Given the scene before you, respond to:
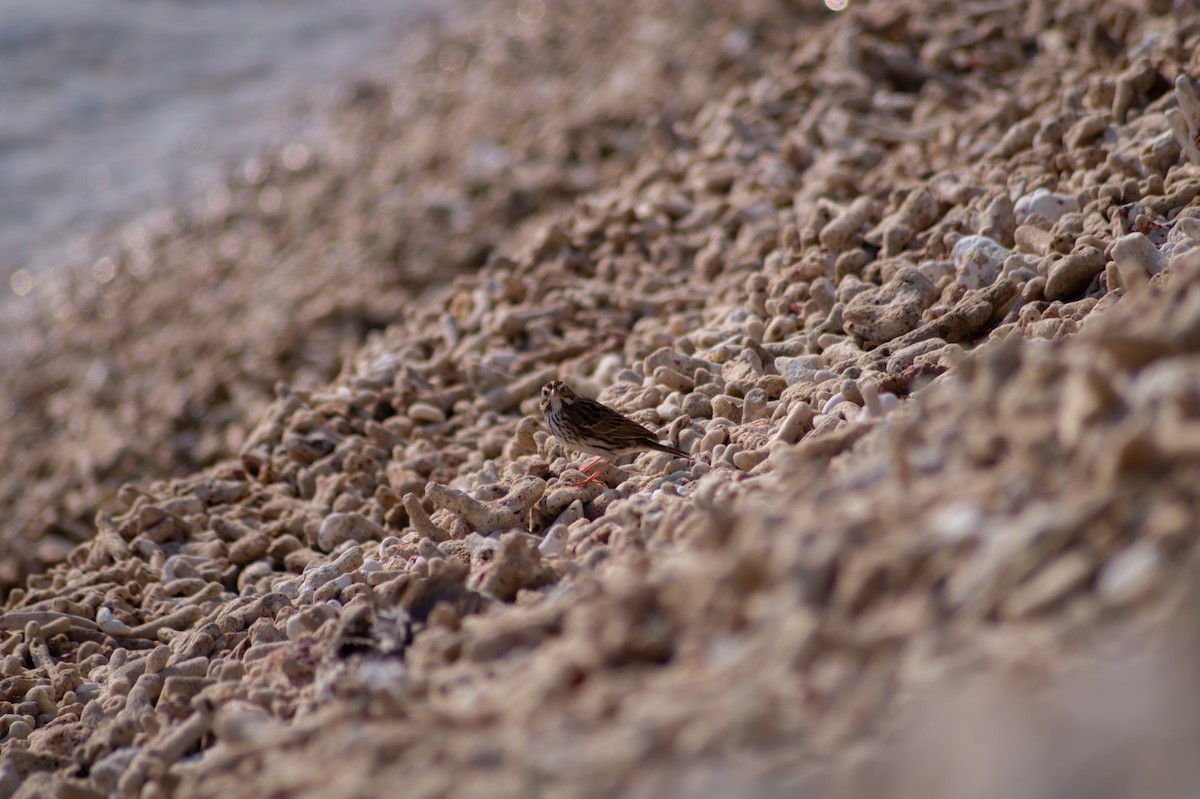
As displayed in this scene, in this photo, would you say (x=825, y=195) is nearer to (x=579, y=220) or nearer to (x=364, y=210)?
(x=579, y=220)

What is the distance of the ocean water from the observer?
14.1 m

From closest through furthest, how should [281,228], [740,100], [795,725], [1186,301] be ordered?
1. [795,725]
2. [1186,301]
3. [740,100]
4. [281,228]

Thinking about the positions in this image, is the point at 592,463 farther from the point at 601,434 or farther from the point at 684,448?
the point at 684,448

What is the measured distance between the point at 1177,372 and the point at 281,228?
31.0 feet

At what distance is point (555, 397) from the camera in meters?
4.77

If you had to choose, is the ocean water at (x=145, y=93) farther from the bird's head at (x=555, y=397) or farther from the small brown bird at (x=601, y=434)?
the small brown bird at (x=601, y=434)

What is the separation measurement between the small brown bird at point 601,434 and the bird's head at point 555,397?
0.08 m

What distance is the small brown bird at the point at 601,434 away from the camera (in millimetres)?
4484

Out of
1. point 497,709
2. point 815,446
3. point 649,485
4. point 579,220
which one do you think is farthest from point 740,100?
point 497,709

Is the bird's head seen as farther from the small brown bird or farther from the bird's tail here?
the bird's tail

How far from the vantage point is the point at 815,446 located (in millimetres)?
3396

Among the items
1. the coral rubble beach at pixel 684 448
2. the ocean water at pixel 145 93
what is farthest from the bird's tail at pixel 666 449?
the ocean water at pixel 145 93

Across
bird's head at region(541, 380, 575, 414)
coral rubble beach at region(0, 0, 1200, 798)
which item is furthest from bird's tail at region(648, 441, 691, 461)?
bird's head at region(541, 380, 575, 414)

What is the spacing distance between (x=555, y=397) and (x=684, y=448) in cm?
58
